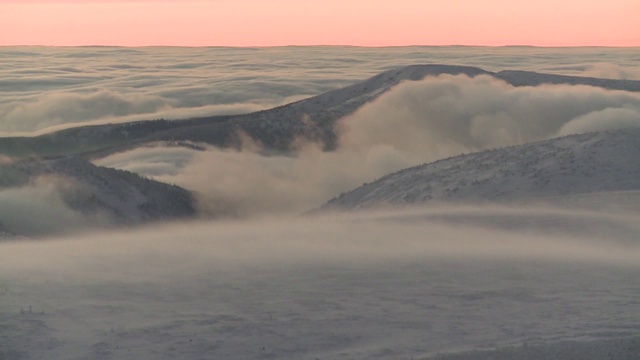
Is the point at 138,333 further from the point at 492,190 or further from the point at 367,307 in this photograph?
the point at 492,190

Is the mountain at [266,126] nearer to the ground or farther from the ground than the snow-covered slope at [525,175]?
farther from the ground

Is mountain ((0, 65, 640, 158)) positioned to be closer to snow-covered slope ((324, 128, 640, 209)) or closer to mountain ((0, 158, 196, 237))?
mountain ((0, 158, 196, 237))

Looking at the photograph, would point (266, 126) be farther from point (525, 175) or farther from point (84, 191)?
point (525, 175)

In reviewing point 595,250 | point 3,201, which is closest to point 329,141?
point 3,201

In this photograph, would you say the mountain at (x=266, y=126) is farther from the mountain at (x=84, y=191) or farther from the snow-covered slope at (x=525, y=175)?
the snow-covered slope at (x=525, y=175)

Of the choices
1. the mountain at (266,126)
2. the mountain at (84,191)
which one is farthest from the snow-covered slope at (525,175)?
the mountain at (266,126)

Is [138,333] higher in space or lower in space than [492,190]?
lower
